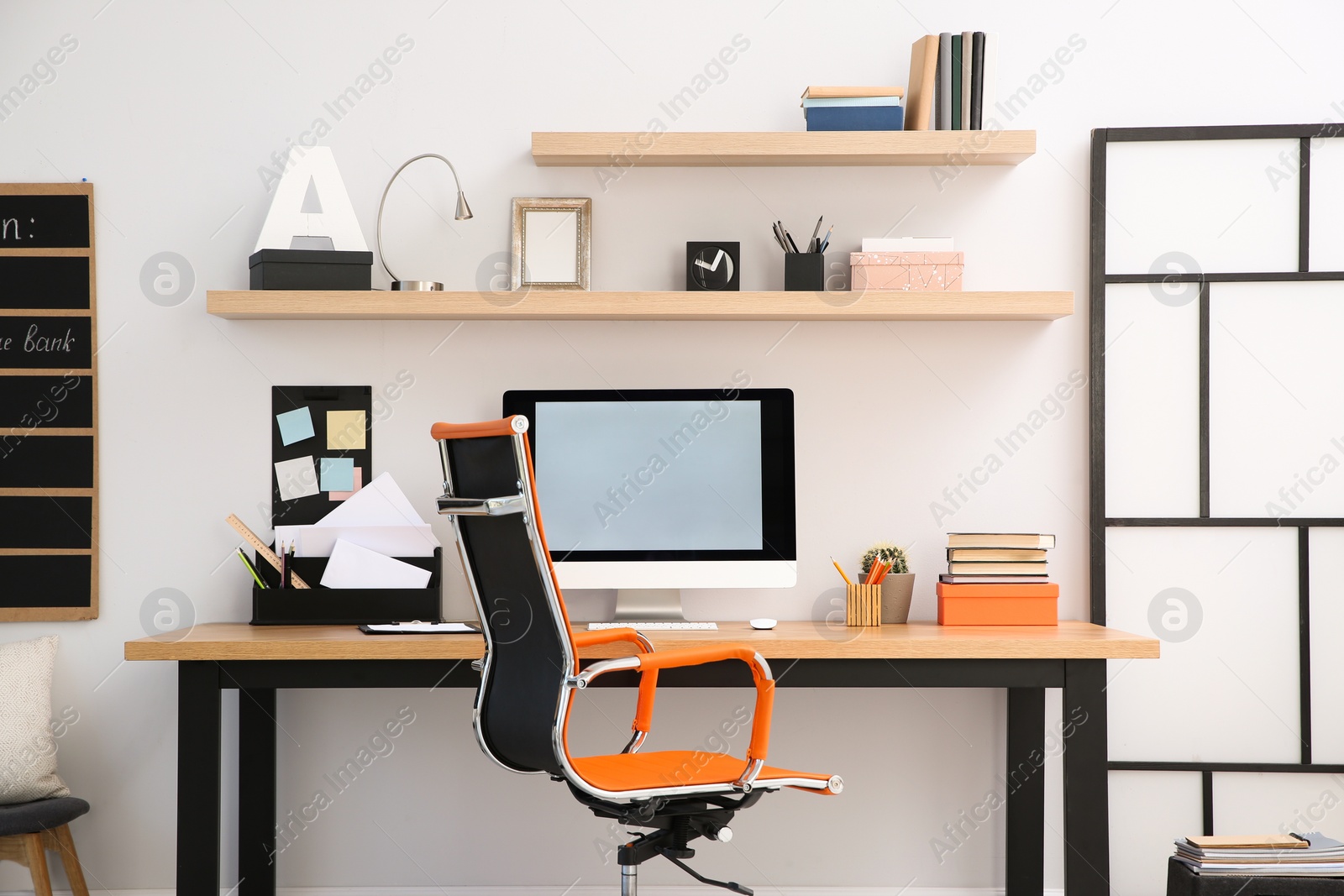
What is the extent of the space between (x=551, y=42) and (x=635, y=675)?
5.70 feet

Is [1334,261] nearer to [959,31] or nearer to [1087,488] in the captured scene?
[1087,488]

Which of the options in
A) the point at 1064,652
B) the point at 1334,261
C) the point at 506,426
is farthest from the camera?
the point at 1334,261

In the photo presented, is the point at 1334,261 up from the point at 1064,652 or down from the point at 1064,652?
up

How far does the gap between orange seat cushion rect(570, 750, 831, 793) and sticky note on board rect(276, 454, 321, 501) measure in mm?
1245

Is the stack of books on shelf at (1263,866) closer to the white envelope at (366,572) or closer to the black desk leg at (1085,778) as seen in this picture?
the black desk leg at (1085,778)

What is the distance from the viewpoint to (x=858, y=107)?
2717mm

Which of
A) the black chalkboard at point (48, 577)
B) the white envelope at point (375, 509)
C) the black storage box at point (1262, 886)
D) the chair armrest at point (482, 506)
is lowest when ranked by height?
the black storage box at point (1262, 886)

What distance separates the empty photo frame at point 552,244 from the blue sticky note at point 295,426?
26.6 inches

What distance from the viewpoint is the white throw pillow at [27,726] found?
2.55 metres

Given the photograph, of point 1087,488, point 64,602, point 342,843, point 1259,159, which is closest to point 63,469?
point 64,602

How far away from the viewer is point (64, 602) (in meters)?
2.84

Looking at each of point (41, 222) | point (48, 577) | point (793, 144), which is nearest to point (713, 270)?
point (793, 144)

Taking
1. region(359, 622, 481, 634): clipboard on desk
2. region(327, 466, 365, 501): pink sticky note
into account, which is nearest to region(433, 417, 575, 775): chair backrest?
region(359, 622, 481, 634): clipboard on desk

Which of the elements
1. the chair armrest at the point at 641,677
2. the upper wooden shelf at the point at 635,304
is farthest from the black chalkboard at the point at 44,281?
the chair armrest at the point at 641,677
